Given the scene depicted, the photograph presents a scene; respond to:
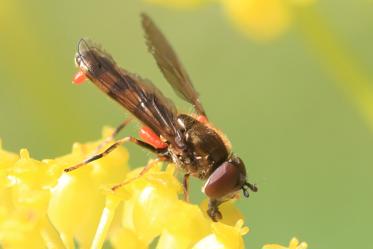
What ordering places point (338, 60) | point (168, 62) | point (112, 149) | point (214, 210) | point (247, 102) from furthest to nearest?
point (247, 102), point (338, 60), point (168, 62), point (112, 149), point (214, 210)

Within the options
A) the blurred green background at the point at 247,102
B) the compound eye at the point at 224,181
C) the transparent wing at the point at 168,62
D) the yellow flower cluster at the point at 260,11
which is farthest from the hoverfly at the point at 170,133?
the blurred green background at the point at 247,102

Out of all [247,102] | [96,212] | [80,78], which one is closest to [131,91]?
[80,78]

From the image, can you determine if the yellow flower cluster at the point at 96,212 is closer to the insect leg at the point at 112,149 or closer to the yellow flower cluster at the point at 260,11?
the insect leg at the point at 112,149

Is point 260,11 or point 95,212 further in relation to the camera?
point 260,11

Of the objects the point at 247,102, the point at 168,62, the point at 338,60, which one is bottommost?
the point at 247,102


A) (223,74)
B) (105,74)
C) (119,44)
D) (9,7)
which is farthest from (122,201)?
(119,44)

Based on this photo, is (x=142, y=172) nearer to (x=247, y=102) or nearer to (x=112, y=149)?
(x=112, y=149)
